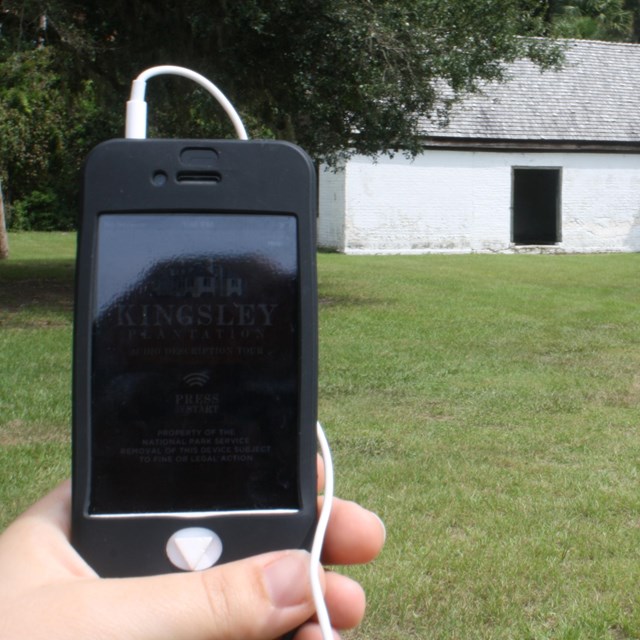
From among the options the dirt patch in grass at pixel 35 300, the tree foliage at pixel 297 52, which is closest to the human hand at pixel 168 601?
the dirt patch in grass at pixel 35 300

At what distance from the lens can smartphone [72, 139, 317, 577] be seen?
71.9 inches

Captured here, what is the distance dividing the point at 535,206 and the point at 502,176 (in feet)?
20.3

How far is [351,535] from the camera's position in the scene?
1.78 metres

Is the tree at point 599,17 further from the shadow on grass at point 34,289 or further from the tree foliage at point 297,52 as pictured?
the tree foliage at point 297,52

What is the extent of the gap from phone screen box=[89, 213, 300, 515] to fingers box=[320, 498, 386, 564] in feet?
0.29

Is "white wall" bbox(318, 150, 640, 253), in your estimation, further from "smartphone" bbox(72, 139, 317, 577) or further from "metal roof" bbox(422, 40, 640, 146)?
"smartphone" bbox(72, 139, 317, 577)

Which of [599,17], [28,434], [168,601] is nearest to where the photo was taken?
[168,601]

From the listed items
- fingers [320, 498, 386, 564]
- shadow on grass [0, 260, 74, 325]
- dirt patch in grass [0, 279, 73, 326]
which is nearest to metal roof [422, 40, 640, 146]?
shadow on grass [0, 260, 74, 325]

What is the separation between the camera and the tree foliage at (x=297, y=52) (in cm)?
1254

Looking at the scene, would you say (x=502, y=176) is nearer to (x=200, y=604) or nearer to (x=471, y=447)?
(x=471, y=447)

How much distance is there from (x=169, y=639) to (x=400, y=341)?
30.0ft

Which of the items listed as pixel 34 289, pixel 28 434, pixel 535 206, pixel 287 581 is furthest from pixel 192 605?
pixel 535 206

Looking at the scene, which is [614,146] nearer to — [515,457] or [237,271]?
[515,457]

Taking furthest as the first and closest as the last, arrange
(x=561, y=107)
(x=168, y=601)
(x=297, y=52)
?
(x=561, y=107), (x=297, y=52), (x=168, y=601)
